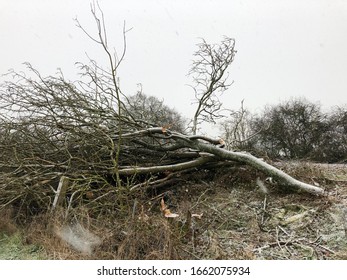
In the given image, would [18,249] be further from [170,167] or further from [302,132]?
[302,132]

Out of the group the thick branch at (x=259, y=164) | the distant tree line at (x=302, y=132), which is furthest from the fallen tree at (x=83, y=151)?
the distant tree line at (x=302, y=132)

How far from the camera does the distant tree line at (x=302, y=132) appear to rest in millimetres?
10820

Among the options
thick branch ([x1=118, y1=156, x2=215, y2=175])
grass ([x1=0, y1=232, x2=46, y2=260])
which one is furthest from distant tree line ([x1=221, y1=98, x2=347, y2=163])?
grass ([x1=0, y1=232, x2=46, y2=260])

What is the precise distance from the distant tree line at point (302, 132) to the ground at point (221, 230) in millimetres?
4775

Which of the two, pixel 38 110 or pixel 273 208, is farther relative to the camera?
pixel 38 110

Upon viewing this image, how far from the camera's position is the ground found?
3.51 meters

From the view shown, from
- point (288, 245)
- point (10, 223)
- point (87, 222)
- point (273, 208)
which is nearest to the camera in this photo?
point (288, 245)

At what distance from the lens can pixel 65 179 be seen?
4.86m

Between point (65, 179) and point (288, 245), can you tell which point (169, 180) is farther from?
point (288, 245)

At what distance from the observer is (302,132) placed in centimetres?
1222

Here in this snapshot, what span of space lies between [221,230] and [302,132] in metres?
9.18
